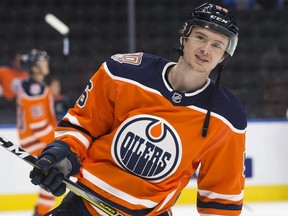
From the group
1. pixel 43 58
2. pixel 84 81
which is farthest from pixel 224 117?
pixel 84 81

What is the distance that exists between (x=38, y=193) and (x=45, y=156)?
2572 millimetres

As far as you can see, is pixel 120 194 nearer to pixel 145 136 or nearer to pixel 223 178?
pixel 145 136

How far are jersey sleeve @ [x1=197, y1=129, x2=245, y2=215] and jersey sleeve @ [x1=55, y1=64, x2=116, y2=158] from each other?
30cm

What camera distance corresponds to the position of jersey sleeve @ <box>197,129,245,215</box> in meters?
1.80

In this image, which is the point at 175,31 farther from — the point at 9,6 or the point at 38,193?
the point at 38,193

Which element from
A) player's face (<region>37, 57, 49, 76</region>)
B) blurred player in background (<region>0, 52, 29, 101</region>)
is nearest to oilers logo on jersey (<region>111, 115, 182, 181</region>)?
player's face (<region>37, 57, 49, 76</region>)

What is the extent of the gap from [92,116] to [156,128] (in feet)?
0.59

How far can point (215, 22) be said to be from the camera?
1789mm

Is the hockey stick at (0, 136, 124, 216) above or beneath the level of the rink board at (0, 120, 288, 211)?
above

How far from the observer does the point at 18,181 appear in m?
4.25

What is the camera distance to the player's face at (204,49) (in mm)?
1782

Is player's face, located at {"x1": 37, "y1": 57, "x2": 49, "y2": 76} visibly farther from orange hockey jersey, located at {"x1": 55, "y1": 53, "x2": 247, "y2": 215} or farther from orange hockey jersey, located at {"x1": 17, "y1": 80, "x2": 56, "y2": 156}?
orange hockey jersey, located at {"x1": 55, "y1": 53, "x2": 247, "y2": 215}

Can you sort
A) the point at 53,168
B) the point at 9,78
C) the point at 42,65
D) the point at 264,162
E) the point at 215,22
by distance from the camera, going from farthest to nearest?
the point at 9,78 → the point at 264,162 → the point at 42,65 → the point at 215,22 → the point at 53,168

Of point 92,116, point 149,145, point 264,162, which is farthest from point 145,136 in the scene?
point 264,162
